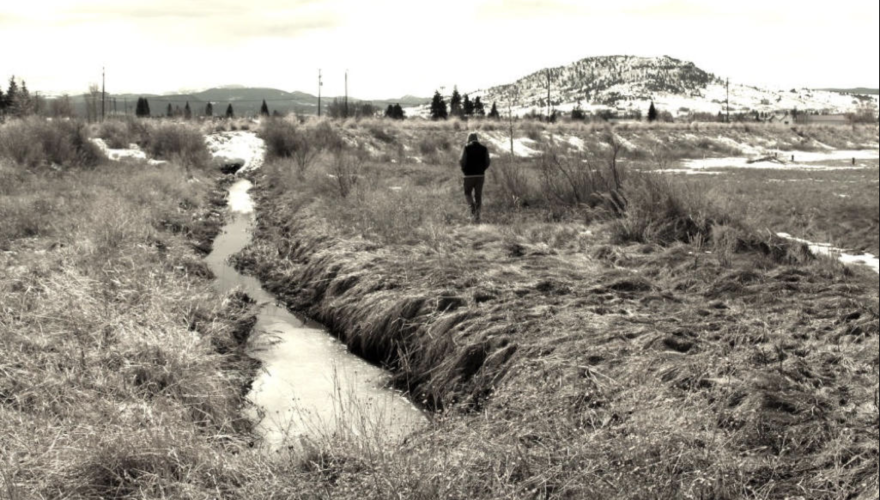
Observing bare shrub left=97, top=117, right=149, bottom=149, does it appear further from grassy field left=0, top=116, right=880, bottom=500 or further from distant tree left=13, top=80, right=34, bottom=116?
grassy field left=0, top=116, right=880, bottom=500

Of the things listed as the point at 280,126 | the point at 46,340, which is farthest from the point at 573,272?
the point at 280,126

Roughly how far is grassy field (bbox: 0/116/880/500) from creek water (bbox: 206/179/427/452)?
0.23m

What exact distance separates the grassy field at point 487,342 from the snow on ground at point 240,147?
16.2 meters

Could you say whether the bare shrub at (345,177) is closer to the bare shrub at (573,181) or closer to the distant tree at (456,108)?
the bare shrub at (573,181)

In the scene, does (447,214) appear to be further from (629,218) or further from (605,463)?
(605,463)

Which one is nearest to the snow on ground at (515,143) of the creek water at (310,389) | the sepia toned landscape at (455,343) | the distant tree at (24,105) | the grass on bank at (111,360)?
the distant tree at (24,105)

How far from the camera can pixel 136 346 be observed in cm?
625

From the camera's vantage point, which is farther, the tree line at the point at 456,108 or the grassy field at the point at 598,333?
the tree line at the point at 456,108

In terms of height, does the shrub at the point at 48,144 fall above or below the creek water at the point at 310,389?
above

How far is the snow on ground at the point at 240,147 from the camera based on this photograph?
99.8ft

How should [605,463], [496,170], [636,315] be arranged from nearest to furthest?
1. [605,463]
2. [636,315]
3. [496,170]

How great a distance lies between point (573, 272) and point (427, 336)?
2.12 metres

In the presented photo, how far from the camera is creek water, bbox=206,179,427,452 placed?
5.14m

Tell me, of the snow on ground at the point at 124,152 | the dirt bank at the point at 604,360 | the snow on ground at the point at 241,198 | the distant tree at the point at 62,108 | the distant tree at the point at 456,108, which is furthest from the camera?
the distant tree at the point at 456,108
